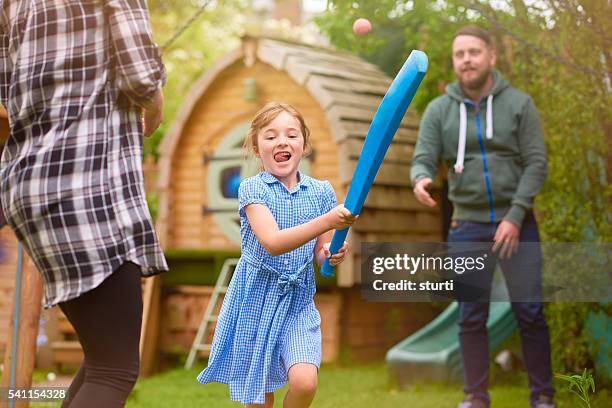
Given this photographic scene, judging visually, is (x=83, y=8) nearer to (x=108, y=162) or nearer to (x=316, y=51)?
(x=108, y=162)

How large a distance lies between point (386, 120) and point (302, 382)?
35.0 inches

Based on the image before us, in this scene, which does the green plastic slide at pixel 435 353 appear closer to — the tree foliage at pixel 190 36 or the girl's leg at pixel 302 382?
the girl's leg at pixel 302 382

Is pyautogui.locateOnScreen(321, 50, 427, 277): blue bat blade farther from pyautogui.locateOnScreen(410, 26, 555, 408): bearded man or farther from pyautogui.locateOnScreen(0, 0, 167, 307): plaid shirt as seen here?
pyautogui.locateOnScreen(410, 26, 555, 408): bearded man

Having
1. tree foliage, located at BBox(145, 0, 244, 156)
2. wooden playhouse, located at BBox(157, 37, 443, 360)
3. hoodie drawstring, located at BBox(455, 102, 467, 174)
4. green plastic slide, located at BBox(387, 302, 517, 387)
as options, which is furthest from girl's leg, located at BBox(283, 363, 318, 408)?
tree foliage, located at BBox(145, 0, 244, 156)

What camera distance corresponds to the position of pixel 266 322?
2.95 m

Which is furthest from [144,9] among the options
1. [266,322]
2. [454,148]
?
[454,148]

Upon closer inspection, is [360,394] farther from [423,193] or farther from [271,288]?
[271,288]

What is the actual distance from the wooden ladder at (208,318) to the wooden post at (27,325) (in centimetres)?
302

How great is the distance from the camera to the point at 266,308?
9.70ft

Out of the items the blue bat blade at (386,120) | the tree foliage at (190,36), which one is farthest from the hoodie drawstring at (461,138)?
the tree foliage at (190,36)

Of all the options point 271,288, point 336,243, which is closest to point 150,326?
point 271,288

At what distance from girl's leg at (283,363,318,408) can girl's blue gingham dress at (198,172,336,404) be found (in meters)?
0.07

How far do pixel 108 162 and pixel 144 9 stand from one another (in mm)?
398

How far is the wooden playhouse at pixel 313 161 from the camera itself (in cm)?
684
